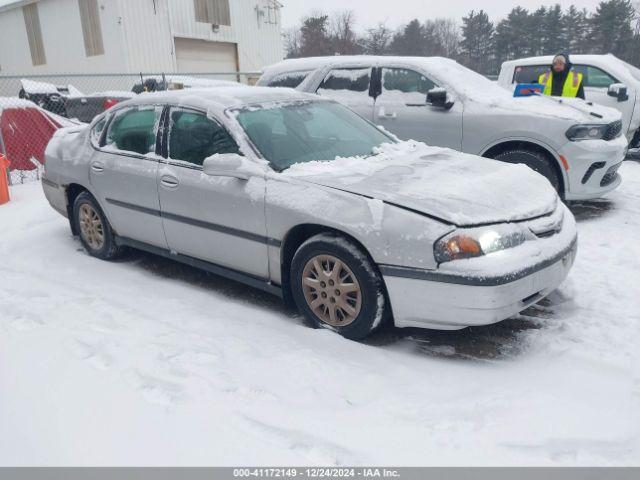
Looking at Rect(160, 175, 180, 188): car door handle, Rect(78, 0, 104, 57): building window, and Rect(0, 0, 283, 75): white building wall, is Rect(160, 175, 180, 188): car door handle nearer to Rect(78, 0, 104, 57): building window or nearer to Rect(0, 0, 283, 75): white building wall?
Rect(0, 0, 283, 75): white building wall

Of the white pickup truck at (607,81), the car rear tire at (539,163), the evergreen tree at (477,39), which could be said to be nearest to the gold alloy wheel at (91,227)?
the car rear tire at (539,163)

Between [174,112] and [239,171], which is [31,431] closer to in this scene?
[239,171]

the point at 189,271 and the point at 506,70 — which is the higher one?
the point at 506,70

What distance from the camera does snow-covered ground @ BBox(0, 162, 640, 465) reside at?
2305 mm

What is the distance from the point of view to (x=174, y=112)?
4.19 metres

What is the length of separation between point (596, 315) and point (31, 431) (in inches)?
130

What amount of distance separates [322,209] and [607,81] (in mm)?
7885

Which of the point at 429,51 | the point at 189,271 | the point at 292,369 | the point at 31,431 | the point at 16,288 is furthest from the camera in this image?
the point at 429,51

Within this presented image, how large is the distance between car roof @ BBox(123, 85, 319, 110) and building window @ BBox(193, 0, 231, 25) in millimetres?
19928

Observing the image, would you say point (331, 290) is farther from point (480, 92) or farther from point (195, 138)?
point (480, 92)

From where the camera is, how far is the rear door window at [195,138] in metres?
3.83

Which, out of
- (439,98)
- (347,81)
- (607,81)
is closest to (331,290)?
(439,98)

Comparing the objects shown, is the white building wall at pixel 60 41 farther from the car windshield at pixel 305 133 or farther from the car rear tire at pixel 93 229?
the car windshield at pixel 305 133
